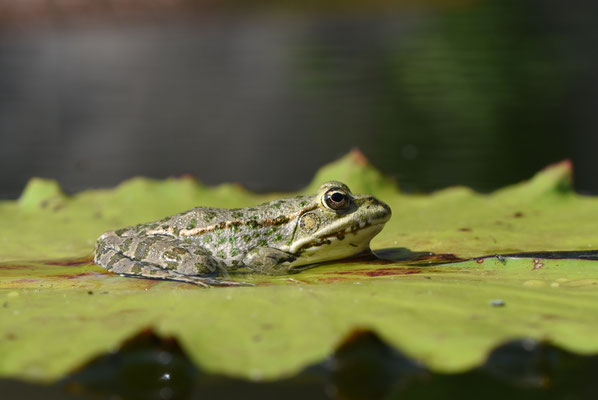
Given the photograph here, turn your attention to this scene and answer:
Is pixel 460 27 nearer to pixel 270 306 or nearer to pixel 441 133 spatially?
pixel 441 133

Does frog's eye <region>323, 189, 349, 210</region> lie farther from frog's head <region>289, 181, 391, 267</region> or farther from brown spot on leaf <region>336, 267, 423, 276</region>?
brown spot on leaf <region>336, 267, 423, 276</region>

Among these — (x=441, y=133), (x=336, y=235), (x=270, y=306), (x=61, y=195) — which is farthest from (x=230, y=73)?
(x=270, y=306)

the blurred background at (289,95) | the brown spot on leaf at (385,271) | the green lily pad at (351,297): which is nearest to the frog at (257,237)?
the green lily pad at (351,297)

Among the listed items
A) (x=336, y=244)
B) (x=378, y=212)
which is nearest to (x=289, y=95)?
(x=336, y=244)

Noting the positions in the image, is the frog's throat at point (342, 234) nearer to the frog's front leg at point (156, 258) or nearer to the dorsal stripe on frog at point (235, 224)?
the dorsal stripe on frog at point (235, 224)

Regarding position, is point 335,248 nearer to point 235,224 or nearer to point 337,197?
point 337,197

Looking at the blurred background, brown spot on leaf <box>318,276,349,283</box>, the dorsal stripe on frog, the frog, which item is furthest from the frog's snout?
the blurred background
